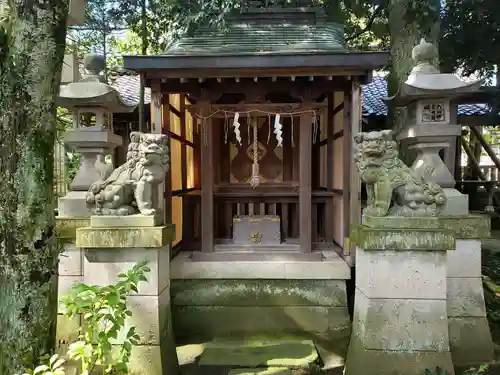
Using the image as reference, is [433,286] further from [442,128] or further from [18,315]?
[18,315]

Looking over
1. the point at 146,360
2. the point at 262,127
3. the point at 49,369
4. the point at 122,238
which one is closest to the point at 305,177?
the point at 262,127

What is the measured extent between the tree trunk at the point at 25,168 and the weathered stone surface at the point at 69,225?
105 inches

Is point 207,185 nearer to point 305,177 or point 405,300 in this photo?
point 305,177

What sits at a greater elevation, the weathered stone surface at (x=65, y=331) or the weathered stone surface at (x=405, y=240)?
the weathered stone surface at (x=405, y=240)

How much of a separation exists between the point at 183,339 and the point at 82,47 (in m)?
13.1

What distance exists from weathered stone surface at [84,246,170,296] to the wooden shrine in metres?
1.90

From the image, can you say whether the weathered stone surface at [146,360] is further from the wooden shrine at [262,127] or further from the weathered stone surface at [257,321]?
the wooden shrine at [262,127]

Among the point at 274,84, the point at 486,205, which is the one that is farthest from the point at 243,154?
the point at 486,205

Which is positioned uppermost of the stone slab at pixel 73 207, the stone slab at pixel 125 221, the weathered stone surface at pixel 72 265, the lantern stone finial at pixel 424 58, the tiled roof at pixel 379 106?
the tiled roof at pixel 379 106

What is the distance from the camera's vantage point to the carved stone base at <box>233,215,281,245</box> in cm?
737

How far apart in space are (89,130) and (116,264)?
234 cm

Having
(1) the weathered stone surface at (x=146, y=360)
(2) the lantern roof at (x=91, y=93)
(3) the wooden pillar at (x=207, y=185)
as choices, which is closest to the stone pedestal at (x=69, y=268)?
(1) the weathered stone surface at (x=146, y=360)

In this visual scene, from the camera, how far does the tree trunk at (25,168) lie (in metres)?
2.92

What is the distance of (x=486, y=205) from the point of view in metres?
14.7
